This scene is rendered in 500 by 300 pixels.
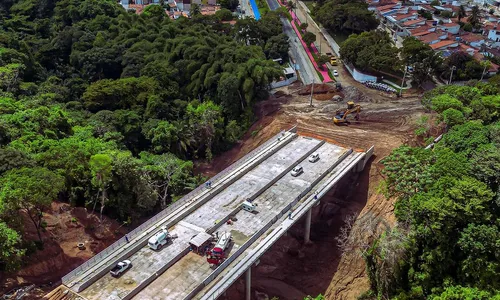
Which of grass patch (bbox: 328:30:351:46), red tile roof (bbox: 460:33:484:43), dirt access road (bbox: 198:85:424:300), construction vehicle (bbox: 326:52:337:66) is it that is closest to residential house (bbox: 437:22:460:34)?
red tile roof (bbox: 460:33:484:43)

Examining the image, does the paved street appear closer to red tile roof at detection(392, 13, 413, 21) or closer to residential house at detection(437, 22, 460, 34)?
red tile roof at detection(392, 13, 413, 21)

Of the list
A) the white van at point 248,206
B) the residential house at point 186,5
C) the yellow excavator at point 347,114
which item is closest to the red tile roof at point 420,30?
the yellow excavator at point 347,114

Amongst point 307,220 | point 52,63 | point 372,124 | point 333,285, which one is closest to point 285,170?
point 307,220

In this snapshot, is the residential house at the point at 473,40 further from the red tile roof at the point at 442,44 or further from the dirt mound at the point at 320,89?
the dirt mound at the point at 320,89

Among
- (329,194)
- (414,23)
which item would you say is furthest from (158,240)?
(414,23)

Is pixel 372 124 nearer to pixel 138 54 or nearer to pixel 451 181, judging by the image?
pixel 451 181
